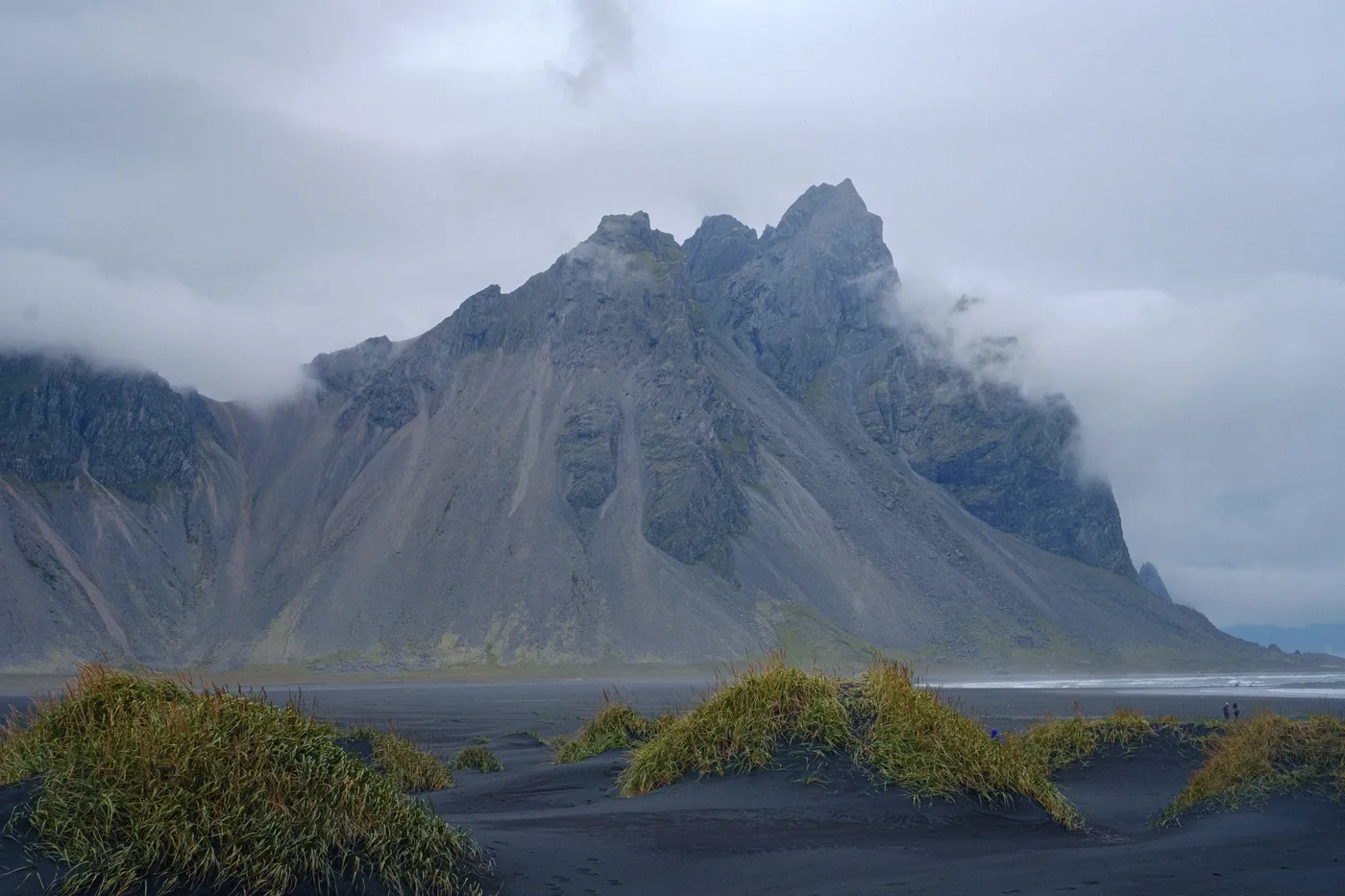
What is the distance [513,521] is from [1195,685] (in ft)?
284

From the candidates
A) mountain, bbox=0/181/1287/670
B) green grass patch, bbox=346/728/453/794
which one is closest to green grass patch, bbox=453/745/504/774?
green grass patch, bbox=346/728/453/794

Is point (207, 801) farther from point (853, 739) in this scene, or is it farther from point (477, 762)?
point (477, 762)

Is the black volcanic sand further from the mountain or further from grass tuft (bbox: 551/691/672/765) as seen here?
the mountain

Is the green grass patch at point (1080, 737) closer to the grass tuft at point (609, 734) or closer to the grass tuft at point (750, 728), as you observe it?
the grass tuft at point (609, 734)

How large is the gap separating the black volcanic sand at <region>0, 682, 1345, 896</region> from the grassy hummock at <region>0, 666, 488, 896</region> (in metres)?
0.70

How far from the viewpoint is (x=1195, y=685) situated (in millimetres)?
122625

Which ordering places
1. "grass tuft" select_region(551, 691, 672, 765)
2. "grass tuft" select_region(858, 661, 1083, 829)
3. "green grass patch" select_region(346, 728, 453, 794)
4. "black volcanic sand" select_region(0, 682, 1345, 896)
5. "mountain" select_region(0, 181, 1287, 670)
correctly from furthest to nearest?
"mountain" select_region(0, 181, 1287, 670)
"grass tuft" select_region(551, 691, 672, 765)
"green grass patch" select_region(346, 728, 453, 794)
"grass tuft" select_region(858, 661, 1083, 829)
"black volcanic sand" select_region(0, 682, 1345, 896)

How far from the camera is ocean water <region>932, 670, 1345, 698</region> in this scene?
3979 inches

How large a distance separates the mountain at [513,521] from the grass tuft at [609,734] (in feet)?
326

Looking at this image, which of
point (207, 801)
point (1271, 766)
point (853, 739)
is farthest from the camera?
point (1271, 766)

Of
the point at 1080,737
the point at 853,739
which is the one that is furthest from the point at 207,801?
the point at 1080,737

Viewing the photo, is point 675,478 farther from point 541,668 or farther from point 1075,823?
point 1075,823

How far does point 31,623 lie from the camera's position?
123375mm

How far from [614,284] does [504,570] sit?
63132 mm
